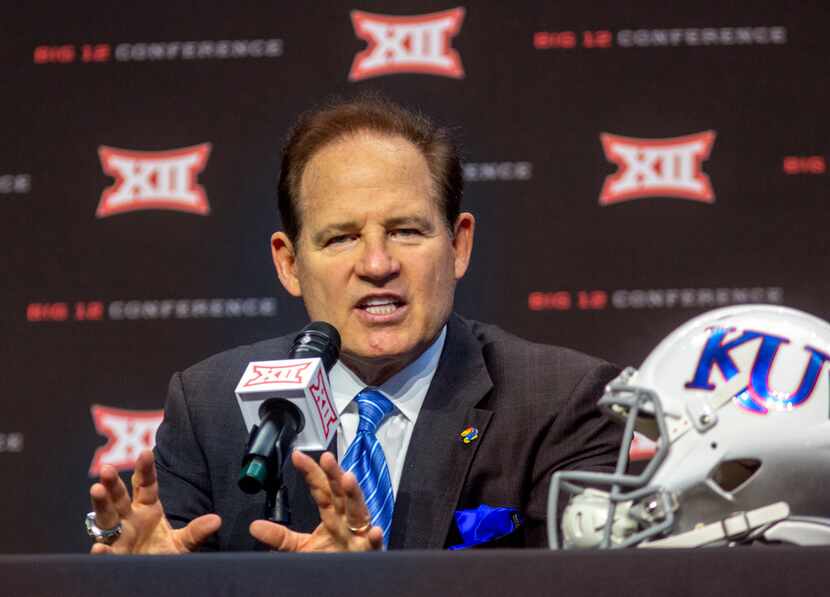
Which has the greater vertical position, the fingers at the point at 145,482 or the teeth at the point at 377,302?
the teeth at the point at 377,302

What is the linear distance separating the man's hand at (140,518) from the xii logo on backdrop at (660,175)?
5.22ft

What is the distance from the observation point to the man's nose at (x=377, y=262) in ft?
6.23

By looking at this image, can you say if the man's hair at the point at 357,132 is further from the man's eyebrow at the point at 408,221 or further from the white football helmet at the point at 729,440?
the white football helmet at the point at 729,440

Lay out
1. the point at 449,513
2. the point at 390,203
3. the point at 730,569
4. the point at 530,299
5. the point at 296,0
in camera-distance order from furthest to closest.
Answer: the point at 296,0 → the point at 530,299 → the point at 390,203 → the point at 449,513 → the point at 730,569

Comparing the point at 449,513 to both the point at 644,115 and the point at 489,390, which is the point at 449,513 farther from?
the point at 644,115

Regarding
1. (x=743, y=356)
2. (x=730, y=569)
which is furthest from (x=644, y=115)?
(x=730, y=569)

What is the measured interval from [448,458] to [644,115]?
1.33 meters

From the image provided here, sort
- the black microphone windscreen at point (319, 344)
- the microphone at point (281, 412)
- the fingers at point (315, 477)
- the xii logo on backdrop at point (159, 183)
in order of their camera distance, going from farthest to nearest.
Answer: the xii logo on backdrop at point (159, 183) < the black microphone windscreen at point (319, 344) < the fingers at point (315, 477) < the microphone at point (281, 412)

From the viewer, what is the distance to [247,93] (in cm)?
300

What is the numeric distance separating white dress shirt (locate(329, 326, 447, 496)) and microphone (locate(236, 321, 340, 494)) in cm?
47

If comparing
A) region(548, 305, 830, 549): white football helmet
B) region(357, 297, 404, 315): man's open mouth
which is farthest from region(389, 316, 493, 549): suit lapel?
region(548, 305, 830, 549): white football helmet

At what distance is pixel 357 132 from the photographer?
2033 mm

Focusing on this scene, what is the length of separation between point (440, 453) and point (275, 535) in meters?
0.44

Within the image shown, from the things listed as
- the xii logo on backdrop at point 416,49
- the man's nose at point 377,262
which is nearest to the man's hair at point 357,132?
the man's nose at point 377,262
